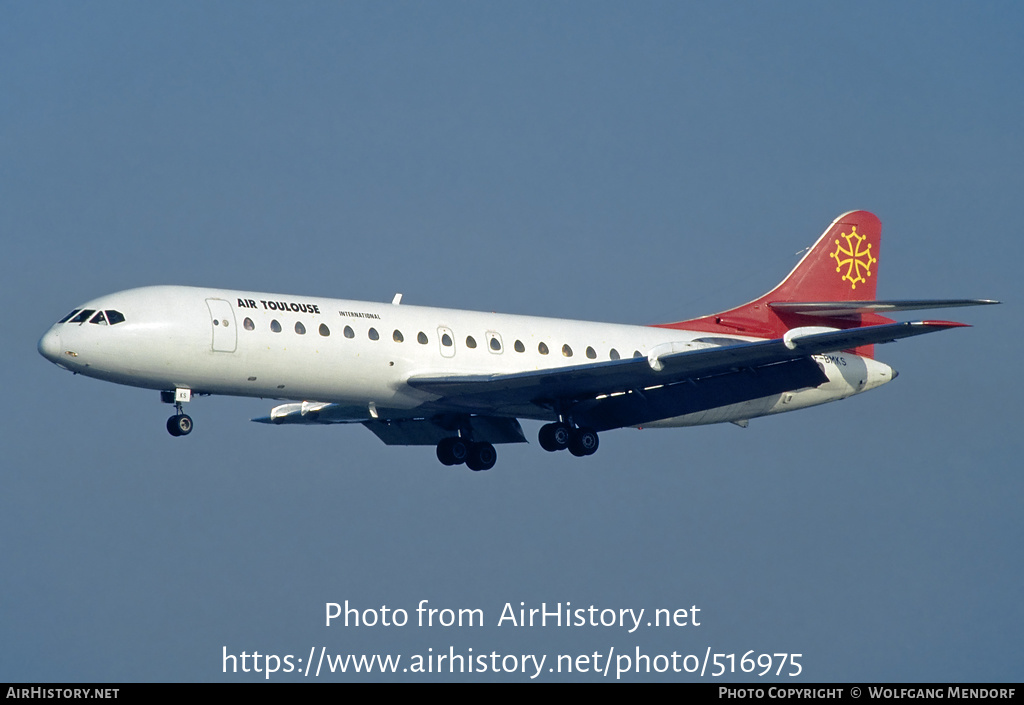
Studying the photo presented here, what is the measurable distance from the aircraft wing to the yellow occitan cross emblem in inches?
257

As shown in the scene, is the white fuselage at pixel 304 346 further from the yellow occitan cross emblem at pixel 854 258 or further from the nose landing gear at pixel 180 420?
the yellow occitan cross emblem at pixel 854 258

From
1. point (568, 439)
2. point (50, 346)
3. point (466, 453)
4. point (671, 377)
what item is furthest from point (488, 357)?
point (50, 346)

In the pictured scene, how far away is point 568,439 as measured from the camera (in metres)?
46.1

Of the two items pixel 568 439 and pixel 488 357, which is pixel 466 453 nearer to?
pixel 568 439

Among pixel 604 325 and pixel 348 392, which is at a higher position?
pixel 604 325

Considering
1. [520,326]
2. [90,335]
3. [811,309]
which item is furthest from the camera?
[811,309]

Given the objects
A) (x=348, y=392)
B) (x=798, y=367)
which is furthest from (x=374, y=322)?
(x=798, y=367)

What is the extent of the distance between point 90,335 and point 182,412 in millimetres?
3204

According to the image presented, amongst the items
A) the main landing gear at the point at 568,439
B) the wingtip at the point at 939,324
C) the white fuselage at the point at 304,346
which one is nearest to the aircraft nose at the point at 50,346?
the white fuselage at the point at 304,346

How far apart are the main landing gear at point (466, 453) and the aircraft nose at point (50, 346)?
13.7 metres

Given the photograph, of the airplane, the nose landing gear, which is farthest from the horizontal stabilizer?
the nose landing gear

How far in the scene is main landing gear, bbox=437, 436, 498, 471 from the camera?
48500 millimetres

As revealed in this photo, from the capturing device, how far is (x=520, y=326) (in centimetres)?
4606

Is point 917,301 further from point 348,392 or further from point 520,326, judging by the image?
point 348,392
